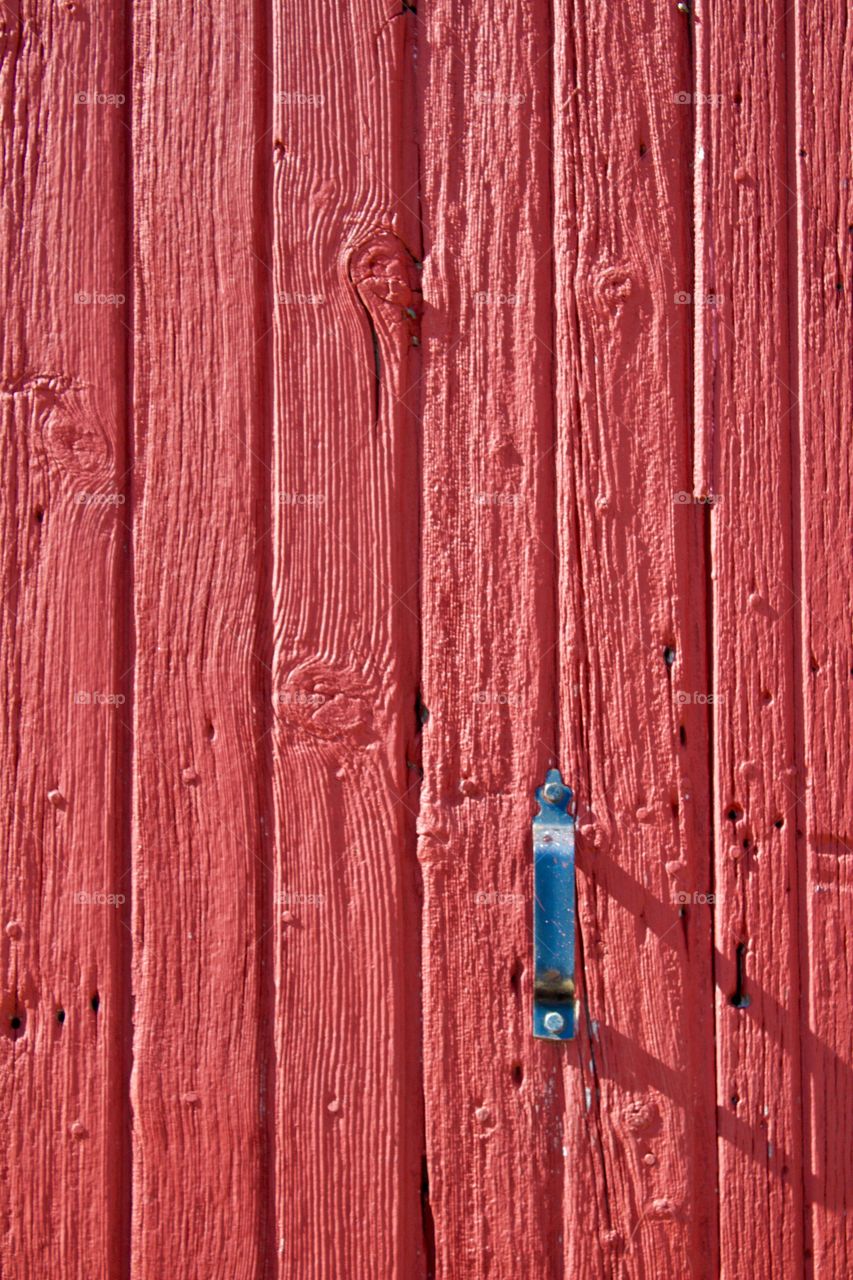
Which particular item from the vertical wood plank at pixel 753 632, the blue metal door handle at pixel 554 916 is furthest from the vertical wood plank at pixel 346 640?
the vertical wood plank at pixel 753 632

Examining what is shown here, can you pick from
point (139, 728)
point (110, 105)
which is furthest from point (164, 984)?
point (110, 105)

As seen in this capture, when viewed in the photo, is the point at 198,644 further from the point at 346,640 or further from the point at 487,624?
the point at 487,624

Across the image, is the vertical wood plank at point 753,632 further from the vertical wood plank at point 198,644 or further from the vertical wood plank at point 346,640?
the vertical wood plank at point 198,644

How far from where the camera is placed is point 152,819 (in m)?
1.18

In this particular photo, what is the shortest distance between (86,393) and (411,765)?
64cm

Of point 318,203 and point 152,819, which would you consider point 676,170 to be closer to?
point 318,203

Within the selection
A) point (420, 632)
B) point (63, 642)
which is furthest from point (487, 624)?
point (63, 642)

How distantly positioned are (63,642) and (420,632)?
1.51ft

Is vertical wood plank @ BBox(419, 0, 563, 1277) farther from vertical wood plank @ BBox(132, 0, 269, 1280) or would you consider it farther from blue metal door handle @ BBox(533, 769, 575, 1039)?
vertical wood plank @ BBox(132, 0, 269, 1280)

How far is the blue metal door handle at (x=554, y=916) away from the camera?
113 cm

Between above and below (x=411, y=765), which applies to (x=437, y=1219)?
below

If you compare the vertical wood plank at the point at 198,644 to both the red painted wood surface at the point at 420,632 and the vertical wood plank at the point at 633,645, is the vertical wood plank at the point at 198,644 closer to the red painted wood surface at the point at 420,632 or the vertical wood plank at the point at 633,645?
the red painted wood surface at the point at 420,632

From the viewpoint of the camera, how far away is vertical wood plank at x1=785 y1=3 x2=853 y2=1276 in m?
1.13

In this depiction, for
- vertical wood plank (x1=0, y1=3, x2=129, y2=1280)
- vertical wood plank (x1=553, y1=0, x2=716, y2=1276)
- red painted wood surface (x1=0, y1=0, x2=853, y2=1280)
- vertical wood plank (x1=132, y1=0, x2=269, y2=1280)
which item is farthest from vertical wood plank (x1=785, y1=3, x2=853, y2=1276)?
vertical wood plank (x1=0, y1=3, x2=129, y2=1280)
